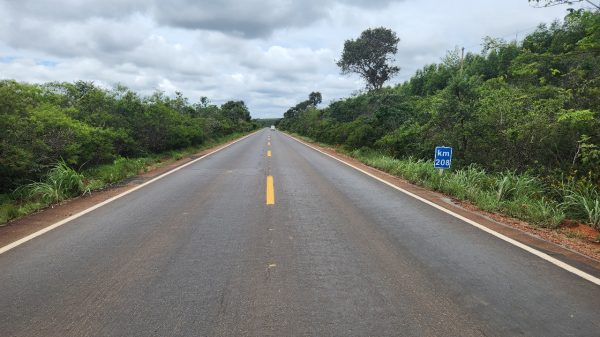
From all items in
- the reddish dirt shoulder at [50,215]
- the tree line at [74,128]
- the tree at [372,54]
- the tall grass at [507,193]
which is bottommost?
the reddish dirt shoulder at [50,215]

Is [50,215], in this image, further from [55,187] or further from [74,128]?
[74,128]

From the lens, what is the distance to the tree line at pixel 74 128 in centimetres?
920

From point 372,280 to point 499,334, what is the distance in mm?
1342

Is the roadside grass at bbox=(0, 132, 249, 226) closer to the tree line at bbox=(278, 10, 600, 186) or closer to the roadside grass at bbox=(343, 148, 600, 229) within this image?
the roadside grass at bbox=(343, 148, 600, 229)

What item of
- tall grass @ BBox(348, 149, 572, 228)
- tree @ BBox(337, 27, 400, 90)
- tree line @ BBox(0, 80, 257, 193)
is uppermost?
tree @ BBox(337, 27, 400, 90)

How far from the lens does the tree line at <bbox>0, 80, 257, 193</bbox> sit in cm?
920

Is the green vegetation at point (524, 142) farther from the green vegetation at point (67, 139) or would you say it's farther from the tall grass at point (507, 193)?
the green vegetation at point (67, 139)

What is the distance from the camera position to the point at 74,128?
11.5 metres

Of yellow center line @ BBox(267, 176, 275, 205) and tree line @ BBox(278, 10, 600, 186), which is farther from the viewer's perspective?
tree line @ BBox(278, 10, 600, 186)

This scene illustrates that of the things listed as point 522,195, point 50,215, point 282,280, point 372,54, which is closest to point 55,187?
point 50,215

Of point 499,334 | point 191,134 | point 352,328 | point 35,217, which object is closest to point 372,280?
point 352,328

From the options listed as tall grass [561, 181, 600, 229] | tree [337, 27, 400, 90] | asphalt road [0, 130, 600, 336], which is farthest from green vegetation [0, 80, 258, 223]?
tree [337, 27, 400, 90]

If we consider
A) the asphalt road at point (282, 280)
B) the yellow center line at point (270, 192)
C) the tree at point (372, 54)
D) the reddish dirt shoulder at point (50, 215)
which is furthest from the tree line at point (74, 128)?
the tree at point (372, 54)

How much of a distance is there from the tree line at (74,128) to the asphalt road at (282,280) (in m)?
3.52
